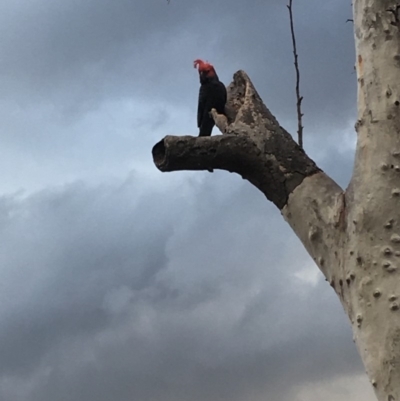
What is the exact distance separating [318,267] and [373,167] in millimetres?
618

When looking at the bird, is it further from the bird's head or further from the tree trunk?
the tree trunk

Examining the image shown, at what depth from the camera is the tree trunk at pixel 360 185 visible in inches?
111

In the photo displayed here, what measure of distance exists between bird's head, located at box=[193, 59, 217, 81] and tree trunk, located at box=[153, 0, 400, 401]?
9.65 feet

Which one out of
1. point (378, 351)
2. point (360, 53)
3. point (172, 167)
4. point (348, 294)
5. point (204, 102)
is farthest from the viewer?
point (204, 102)

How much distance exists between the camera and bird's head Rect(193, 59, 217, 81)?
672 centimetres

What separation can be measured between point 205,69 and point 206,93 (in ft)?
2.25

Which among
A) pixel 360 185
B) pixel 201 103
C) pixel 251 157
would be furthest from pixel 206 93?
pixel 360 185

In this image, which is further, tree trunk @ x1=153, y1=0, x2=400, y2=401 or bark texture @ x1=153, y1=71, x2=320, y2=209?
bark texture @ x1=153, y1=71, x2=320, y2=209

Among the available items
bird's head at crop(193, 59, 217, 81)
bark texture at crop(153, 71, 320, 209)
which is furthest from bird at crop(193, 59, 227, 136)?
bark texture at crop(153, 71, 320, 209)

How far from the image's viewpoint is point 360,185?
3061 mm

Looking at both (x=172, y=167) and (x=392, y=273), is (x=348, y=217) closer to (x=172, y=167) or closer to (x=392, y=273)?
(x=392, y=273)

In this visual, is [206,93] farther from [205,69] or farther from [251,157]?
[251,157]

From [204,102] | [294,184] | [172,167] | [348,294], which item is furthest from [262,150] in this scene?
[204,102]

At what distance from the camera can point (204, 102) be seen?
20.2 feet
